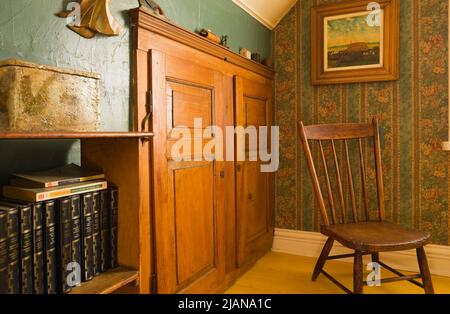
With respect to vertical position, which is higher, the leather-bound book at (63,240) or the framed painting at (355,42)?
the framed painting at (355,42)

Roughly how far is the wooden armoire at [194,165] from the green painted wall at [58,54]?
62mm

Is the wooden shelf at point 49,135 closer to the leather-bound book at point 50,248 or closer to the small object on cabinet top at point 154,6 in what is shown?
the leather-bound book at point 50,248

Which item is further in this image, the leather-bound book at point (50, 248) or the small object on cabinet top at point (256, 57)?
the small object on cabinet top at point (256, 57)

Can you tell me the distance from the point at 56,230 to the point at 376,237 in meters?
1.40

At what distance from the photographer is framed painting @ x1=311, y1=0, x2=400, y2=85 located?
2311 mm

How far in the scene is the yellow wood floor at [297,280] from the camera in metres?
1.99

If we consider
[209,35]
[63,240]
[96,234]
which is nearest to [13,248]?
[63,240]

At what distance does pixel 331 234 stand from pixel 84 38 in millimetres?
1450

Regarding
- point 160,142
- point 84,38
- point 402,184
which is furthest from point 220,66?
point 402,184

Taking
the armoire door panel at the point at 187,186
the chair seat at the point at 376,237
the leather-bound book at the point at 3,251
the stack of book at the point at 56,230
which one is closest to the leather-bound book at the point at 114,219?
the stack of book at the point at 56,230

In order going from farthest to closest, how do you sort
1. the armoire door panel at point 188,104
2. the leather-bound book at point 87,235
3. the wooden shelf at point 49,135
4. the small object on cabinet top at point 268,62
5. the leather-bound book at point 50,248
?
the small object on cabinet top at point 268,62
the armoire door panel at point 188,104
the leather-bound book at point 87,235
the leather-bound book at point 50,248
the wooden shelf at point 49,135

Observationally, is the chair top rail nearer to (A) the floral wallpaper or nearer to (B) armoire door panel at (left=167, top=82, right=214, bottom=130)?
(A) the floral wallpaper

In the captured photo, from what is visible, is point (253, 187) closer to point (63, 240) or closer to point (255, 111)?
point (255, 111)

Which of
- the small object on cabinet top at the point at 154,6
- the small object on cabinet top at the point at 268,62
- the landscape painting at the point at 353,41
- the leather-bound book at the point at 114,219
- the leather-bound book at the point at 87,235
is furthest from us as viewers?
the small object on cabinet top at the point at 268,62
